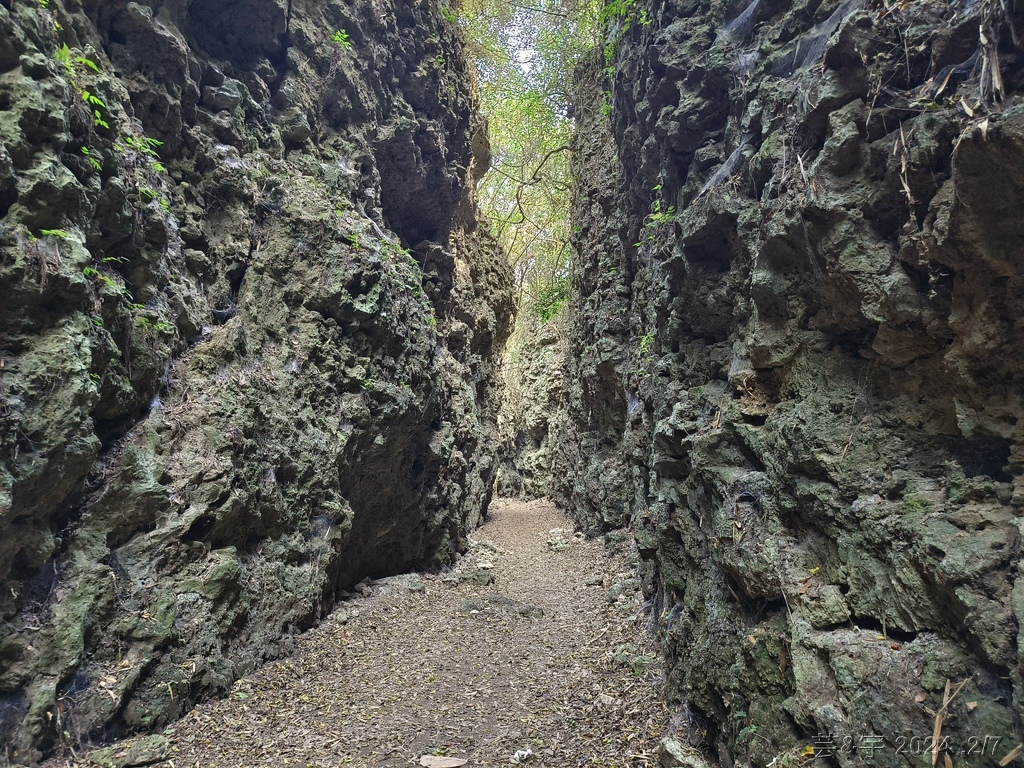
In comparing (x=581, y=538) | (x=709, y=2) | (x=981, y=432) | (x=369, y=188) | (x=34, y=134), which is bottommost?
(x=581, y=538)

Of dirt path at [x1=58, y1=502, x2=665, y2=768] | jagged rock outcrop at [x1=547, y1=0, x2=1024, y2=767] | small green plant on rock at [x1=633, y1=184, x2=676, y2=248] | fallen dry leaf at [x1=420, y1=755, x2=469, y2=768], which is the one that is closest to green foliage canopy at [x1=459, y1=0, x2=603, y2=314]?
small green plant on rock at [x1=633, y1=184, x2=676, y2=248]

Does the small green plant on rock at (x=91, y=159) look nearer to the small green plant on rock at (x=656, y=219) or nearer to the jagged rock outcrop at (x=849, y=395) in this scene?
the jagged rock outcrop at (x=849, y=395)

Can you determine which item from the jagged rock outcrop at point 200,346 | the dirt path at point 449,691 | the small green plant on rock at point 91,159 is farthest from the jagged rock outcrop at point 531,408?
the small green plant on rock at point 91,159

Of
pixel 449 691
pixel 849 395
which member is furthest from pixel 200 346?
pixel 849 395

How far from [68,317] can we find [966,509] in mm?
6760

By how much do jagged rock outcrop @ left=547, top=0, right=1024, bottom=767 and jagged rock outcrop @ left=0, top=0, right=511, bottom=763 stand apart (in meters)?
4.82

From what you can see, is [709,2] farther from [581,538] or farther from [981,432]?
[581,538]

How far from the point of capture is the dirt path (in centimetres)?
472

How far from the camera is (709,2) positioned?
7.02m

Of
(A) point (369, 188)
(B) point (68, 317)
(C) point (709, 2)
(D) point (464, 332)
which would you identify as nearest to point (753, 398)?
(C) point (709, 2)

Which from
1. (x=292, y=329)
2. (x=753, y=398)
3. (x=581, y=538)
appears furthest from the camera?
(x=581, y=538)

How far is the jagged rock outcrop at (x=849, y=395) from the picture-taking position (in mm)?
2797

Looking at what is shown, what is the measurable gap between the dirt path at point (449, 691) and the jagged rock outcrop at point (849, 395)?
2.42 ft

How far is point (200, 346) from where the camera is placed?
21.8ft
